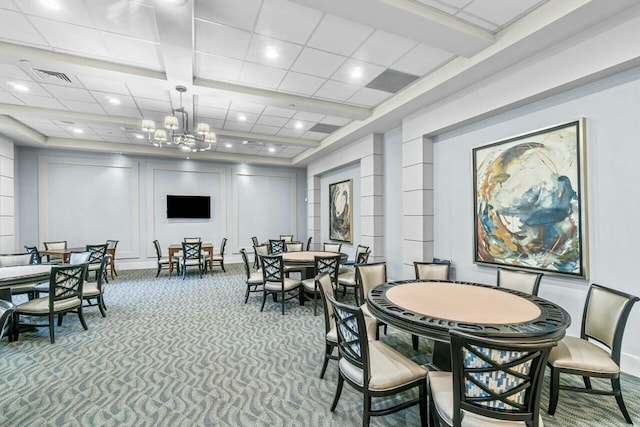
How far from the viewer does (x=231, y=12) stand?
2.95 metres

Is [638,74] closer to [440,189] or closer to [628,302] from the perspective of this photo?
[628,302]

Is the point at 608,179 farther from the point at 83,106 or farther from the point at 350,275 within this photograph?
the point at 83,106

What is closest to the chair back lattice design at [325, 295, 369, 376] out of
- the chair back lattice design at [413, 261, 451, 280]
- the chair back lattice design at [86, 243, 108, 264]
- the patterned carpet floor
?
the patterned carpet floor

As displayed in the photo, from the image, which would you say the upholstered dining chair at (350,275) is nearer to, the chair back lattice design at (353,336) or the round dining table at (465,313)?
the round dining table at (465,313)

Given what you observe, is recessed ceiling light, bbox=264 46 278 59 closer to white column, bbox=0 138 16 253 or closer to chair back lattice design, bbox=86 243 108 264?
chair back lattice design, bbox=86 243 108 264

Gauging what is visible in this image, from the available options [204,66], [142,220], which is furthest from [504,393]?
[142,220]

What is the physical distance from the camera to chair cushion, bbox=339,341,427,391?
1936mm

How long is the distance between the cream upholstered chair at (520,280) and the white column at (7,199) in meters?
9.47

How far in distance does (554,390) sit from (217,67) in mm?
4871

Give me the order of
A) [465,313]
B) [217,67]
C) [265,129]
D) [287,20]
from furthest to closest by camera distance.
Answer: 1. [265,129]
2. [217,67]
3. [287,20]
4. [465,313]

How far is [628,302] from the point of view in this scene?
2.13 m

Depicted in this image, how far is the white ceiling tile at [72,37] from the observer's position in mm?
3127

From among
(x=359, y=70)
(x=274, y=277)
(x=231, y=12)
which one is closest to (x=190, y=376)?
(x=274, y=277)

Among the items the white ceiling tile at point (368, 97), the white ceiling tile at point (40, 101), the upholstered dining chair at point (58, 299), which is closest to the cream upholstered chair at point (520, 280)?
the white ceiling tile at point (368, 97)
